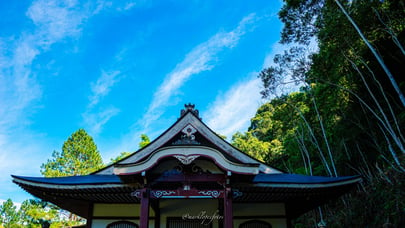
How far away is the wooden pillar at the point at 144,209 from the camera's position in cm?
572

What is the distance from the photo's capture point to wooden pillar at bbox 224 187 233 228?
19.0 ft

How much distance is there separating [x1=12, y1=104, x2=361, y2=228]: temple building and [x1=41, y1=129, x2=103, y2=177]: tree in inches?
848

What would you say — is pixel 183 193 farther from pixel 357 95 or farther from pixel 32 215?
pixel 32 215

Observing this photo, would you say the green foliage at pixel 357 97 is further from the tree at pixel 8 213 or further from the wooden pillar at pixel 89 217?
the tree at pixel 8 213

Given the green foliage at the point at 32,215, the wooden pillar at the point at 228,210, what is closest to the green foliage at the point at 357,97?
the wooden pillar at the point at 228,210

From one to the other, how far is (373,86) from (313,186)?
842 cm

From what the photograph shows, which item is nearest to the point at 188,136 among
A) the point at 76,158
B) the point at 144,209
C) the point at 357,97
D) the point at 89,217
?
the point at 144,209

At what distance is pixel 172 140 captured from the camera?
7523 millimetres

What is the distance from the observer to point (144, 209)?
5.84 metres

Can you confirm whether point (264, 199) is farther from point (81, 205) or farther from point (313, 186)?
point (81, 205)

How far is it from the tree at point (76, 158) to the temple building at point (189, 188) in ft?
70.7

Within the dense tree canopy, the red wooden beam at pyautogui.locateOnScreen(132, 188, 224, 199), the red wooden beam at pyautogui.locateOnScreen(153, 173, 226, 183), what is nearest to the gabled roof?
the red wooden beam at pyautogui.locateOnScreen(153, 173, 226, 183)

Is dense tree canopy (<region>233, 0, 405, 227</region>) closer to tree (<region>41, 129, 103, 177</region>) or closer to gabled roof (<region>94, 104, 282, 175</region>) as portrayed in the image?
gabled roof (<region>94, 104, 282, 175</region>)

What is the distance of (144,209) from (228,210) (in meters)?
1.83
